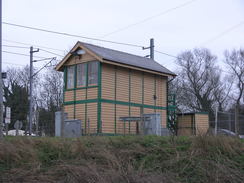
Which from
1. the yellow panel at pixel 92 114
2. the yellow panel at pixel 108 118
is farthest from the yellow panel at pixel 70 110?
the yellow panel at pixel 108 118

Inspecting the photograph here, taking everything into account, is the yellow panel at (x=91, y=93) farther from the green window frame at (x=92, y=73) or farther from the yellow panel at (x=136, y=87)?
the yellow panel at (x=136, y=87)

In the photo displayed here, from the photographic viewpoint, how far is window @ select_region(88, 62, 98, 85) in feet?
70.7

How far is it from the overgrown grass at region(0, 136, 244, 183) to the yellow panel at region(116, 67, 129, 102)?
10040 millimetres

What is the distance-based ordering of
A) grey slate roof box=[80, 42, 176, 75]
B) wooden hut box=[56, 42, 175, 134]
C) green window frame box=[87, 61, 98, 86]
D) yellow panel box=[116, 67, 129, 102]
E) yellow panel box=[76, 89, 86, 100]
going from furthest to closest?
yellow panel box=[116, 67, 129, 102]
yellow panel box=[76, 89, 86, 100]
grey slate roof box=[80, 42, 176, 75]
green window frame box=[87, 61, 98, 86]
wooden hut box=[56, 42, 175, 134]

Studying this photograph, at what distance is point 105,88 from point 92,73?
1.36m

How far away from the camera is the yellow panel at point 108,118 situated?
20844 mm

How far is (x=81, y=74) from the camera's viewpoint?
22.7 metres

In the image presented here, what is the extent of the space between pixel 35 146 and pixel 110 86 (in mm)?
10398

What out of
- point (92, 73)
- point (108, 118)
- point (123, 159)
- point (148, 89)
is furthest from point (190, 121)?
point (123, 159)

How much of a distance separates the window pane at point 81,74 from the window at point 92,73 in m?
0.56

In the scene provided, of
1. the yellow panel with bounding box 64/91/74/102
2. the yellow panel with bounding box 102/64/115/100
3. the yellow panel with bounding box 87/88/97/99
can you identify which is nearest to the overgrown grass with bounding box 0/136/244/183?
the yellow panel with bounding box 87/88/97/99

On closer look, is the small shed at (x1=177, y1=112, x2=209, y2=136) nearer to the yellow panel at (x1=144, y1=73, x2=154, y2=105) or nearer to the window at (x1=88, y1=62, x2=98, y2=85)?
the yellow panel at (x1=144, y1=73, x2=154, y2=105)

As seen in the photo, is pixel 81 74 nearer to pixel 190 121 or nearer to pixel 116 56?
pixel 116 56

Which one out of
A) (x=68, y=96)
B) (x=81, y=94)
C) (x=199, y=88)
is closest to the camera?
(x=81, y=94)
